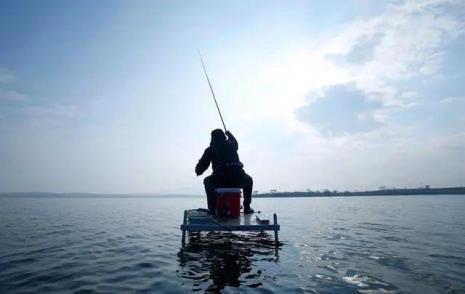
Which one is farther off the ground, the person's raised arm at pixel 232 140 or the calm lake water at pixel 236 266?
the person's raised arm at pixel 232 140

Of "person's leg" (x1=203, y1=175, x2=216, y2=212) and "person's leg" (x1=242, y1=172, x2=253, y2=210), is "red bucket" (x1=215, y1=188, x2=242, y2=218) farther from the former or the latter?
"person's leg" (x1=242, y1=172, x2=253, y2=210)

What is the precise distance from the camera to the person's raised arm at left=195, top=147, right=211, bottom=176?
12.1 meters

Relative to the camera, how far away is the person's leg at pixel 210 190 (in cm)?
1182

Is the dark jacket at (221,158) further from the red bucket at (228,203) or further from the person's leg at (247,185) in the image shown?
the red bucket at (228,203)

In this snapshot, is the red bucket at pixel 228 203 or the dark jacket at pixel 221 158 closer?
the red bucket at pixel 228 203

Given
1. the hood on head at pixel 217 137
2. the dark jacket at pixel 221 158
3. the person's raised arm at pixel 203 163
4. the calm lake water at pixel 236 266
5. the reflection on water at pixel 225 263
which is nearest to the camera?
the calm lake water at pixel 236 266

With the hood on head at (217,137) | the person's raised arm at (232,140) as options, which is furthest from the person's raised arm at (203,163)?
the person's raised arm at (232,140)

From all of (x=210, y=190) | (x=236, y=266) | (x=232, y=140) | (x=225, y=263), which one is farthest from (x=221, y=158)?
(x=236, y=266)

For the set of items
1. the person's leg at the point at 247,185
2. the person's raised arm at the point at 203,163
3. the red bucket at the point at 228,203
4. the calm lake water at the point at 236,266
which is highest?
the person's raised arm at the point at 203,163

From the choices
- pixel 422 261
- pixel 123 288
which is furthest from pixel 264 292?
pixel 422 261

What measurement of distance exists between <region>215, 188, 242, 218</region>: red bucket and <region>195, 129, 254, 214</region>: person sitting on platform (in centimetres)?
42

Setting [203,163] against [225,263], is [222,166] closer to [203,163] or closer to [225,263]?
[203,163]

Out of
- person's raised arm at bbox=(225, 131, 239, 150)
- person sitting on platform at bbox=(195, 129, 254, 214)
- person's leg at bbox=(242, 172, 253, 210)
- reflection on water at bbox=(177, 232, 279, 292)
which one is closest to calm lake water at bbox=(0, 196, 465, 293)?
reflection on water at bbox=(177, 232, 279, 292)

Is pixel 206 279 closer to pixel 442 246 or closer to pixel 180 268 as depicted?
pixel 180 268
